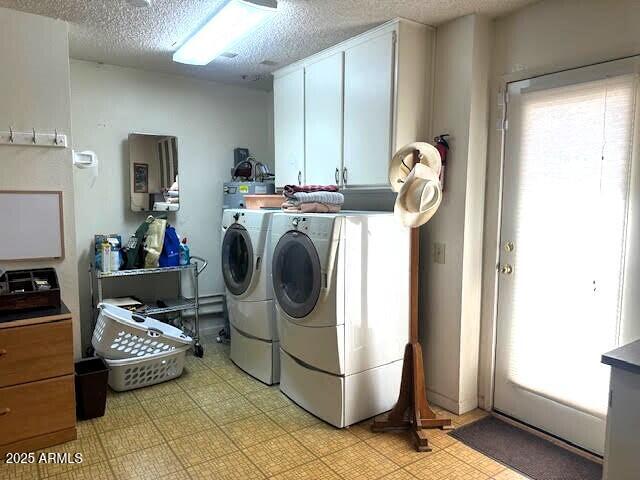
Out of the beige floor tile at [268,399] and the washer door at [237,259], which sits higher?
the washer door at [237,259]

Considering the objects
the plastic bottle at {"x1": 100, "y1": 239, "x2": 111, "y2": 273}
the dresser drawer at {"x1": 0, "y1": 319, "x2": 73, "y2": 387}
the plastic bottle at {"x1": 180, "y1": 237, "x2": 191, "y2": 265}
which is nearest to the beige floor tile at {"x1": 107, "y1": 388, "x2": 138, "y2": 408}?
the dresser drawer at {"x1": 0, "y1": 319, "x2": 73, "y2": 387}

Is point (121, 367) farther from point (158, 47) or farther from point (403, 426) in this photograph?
point (158, 47)

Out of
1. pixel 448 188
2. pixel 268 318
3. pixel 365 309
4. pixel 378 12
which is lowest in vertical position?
pixel 268 318

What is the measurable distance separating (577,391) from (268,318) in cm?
188

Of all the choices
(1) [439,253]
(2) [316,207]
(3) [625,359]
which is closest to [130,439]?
(2) [316,207]

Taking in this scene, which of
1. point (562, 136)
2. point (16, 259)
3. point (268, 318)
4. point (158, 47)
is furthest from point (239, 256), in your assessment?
point (562, 136)

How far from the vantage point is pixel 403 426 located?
2.58 m

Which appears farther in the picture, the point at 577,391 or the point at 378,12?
the point at 378,12

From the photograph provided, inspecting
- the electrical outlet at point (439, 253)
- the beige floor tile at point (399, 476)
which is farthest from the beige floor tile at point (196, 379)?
the electrical outlet at point (439, 253)

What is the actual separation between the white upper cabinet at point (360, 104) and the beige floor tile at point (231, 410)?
1.58m

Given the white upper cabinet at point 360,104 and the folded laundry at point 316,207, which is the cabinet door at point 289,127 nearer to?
the white upper cabinet at point 360,104

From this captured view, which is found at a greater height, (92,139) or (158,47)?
(158,47)

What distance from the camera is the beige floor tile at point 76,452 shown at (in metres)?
2.15

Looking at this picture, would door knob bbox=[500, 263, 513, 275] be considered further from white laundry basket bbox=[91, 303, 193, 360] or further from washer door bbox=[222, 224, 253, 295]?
white laundry basket bbox=[91, 303, 193, 360]
